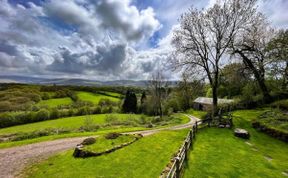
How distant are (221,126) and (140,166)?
1363 cm

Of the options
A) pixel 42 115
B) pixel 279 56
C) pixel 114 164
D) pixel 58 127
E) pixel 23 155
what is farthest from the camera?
pixel 42 115

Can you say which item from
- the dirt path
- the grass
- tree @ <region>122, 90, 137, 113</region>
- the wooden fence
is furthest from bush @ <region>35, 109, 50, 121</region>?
the wooden fence

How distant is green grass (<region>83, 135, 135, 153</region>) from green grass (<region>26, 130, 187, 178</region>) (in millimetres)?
950

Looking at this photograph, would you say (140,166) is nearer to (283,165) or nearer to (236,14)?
(283,165)

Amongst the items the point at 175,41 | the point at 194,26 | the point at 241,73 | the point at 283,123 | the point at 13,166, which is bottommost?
the point at 13,166

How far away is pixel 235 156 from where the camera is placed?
11.8 metres

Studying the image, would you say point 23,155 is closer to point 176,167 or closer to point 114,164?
point 114,164

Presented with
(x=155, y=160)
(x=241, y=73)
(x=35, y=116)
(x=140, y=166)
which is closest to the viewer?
(x=140, y=166)

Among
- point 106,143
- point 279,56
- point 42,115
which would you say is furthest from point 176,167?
point 42,115

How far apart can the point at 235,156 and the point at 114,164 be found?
324 inches


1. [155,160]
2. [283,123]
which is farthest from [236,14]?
[155,160]

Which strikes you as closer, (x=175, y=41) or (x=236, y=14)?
(x=236, y=14)

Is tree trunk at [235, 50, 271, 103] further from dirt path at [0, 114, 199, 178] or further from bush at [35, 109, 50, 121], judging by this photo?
bush at [35, 109, 50, 121]

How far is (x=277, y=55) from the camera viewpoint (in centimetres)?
1784
